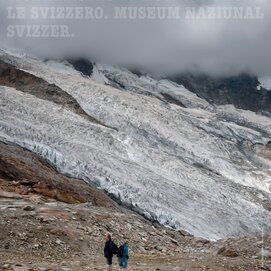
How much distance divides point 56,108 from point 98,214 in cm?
3335

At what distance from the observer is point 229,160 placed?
63.8 metres

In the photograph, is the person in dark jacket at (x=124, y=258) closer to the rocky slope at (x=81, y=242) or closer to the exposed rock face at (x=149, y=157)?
the rocky slope at (x=81, y=242)

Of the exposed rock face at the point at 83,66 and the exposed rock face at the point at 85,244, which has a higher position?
the exposed rock face at the point at 83,66

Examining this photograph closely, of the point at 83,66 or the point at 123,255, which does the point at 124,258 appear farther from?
the point at 83,66

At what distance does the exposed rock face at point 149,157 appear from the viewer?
40.8 meters

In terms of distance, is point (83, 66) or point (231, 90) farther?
point (231, 90)

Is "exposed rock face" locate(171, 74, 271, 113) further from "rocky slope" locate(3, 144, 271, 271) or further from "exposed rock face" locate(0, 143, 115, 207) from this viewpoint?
"rocky slope" locate(3, 144, 271, 271)

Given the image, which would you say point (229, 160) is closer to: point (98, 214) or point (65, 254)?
point (98, 214)

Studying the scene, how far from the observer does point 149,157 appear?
51.6 metres

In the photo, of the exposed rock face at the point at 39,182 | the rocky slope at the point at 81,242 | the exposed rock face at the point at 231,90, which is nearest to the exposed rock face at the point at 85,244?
the rocky slope at the point at 81,242

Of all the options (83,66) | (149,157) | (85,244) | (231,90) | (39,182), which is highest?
(83,66)

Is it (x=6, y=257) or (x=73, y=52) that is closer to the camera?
(x=6, y=257)

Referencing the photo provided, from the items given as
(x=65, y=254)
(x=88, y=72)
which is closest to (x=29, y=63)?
(x=88, y=72)

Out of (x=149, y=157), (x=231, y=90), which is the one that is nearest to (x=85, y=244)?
(x=149, y=157)
